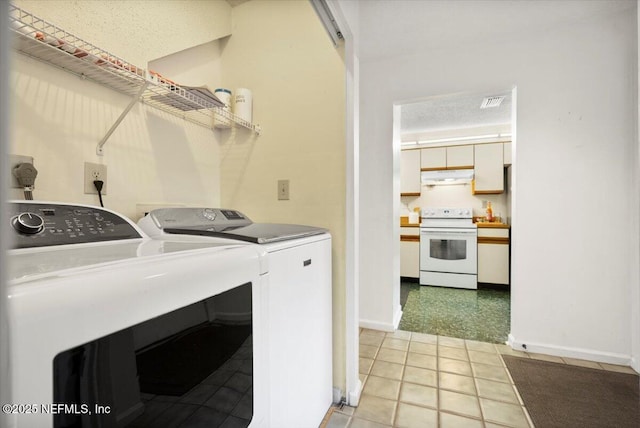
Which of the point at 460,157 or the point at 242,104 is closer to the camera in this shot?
the point at 242,104

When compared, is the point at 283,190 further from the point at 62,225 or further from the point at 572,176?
the point at 572,176

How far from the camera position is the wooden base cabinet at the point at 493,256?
3801 mm

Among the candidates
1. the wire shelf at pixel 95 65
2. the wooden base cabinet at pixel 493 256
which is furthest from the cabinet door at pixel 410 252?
the wire shelf at pixel 95 65

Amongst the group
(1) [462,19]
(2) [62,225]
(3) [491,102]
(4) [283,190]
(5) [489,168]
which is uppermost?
(1) [462,19]

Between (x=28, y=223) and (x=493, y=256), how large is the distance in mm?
4444

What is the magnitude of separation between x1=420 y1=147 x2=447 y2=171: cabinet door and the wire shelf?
3607 millimetres

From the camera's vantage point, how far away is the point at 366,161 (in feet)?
8.76

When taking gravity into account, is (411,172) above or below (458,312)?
above

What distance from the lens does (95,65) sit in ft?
3.49

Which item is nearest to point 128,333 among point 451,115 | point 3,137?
point 3,137

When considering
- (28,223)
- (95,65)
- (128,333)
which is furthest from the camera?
(95,65)

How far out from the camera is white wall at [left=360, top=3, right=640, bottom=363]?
199 cm

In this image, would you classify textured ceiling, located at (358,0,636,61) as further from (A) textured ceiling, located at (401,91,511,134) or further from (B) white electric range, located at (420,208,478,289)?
(B) white electric range, located at (420,208,478,289)

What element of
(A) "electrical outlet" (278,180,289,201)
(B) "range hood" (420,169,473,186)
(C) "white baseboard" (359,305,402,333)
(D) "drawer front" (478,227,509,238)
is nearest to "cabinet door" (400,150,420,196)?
(B) "range hood" (420,169,473,186)
